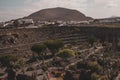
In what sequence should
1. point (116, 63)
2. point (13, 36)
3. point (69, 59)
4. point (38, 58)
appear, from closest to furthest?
1. point (116, 63)
2. point (69, 59)
3. point (38, 58)
4. point (13, 36)

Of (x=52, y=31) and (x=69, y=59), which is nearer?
(x=69, y=59)

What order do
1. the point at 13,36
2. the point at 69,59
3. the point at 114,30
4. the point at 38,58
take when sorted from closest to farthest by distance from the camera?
the point at 69,59
the point at 38,58
the point at 13,36
the point at 114,30

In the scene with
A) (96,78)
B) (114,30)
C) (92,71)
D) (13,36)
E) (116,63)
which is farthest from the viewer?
(114,30)

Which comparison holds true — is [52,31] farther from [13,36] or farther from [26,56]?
[26,56]

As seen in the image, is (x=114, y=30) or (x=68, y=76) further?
(x=114, y=30)

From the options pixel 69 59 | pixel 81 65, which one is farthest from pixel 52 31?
pixel 81 65

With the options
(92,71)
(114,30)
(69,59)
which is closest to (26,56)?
(69,59)

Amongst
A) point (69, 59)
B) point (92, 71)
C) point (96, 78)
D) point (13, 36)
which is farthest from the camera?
point (13, 36)

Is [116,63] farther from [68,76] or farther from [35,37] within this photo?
[35,37]
